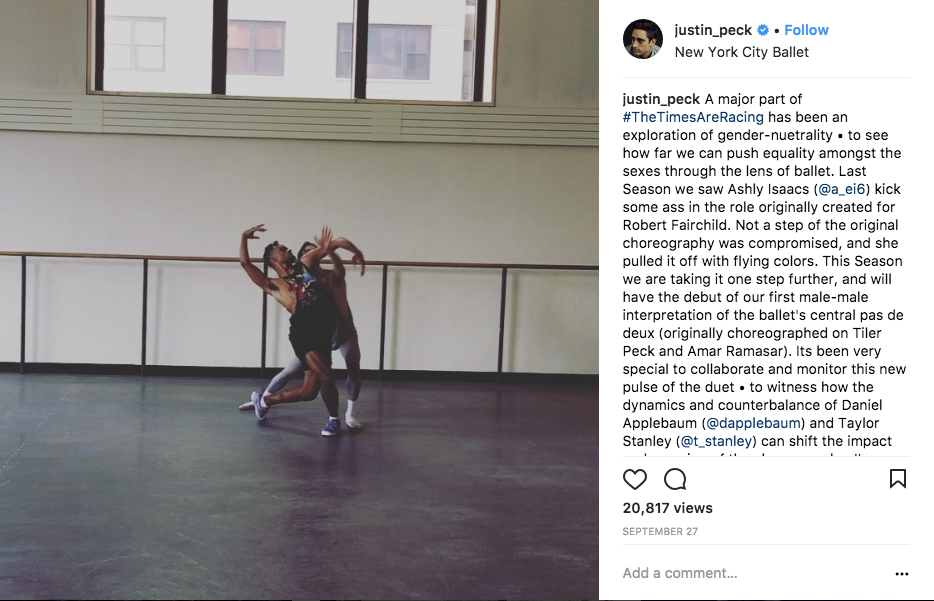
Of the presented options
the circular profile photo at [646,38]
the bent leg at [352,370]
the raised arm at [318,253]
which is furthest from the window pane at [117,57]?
the circular profile photo at [646,38]

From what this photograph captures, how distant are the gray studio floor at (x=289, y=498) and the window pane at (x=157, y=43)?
277 centimetres

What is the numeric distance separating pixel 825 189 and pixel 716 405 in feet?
1.43

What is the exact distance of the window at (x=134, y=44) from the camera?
28.7 feet

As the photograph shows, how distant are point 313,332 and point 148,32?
12.7 feet

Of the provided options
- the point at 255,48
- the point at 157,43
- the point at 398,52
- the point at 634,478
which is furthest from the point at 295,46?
the point at 634,478

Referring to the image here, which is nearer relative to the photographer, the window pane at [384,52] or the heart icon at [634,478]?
the heart icon at [634,478]

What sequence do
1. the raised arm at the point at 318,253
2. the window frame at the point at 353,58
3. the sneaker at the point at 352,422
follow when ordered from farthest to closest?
the window frame at the point at 353,58 → the sneaker at the point at 352,422 → the raised arm at the point at 318,253

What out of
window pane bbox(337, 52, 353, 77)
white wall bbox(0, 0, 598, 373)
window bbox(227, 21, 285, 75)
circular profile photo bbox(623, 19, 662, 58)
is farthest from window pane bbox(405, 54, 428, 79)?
circular profile photo bbox(623, 19, 662, 58)

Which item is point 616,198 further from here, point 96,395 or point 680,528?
point 96,395

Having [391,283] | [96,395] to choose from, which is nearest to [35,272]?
[96,395]

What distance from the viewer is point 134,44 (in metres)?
8.77

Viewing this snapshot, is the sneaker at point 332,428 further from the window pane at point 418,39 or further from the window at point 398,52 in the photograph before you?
the window pane at point 418,39

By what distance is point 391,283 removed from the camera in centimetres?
902

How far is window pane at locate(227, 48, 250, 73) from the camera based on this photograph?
884cm
